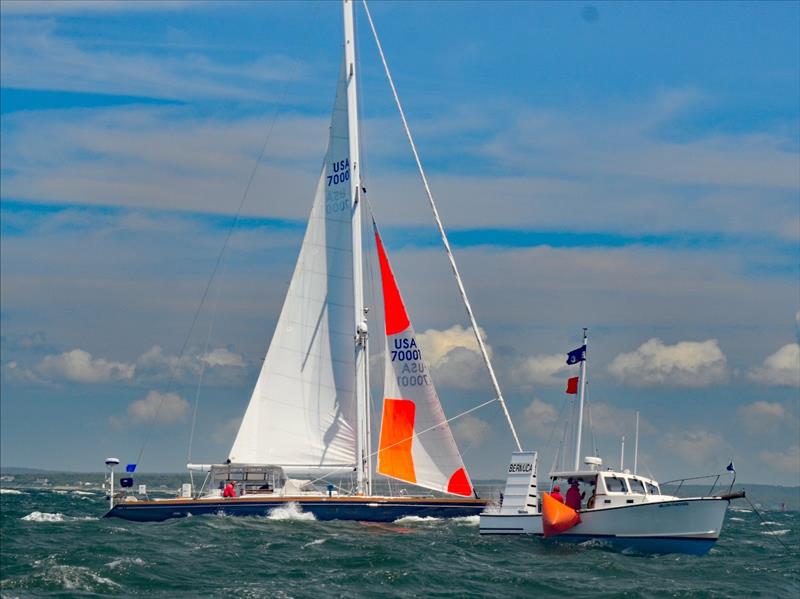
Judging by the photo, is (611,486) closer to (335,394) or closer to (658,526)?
(658,526)

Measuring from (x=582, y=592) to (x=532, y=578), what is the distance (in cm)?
207

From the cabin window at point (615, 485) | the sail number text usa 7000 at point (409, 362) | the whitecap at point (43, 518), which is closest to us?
Result: the cabin window at point (615, 485)

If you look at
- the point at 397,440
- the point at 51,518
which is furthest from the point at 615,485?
the point at 51,518

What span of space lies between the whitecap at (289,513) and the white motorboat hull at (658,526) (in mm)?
10568

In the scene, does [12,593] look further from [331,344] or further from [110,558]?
[331,344]

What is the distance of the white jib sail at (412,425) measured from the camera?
49.6 metres

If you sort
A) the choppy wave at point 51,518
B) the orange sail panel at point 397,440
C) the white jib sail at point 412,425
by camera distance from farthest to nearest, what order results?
the choppy wave at point 51,518 < the orange sail panel at point 397,440 < the white jib sail at point 412,425

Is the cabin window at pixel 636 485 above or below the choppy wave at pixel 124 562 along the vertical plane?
above

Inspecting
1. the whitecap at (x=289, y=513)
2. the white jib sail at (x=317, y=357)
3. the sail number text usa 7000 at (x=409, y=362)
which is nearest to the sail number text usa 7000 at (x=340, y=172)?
the white jib sail at (x=317, y=357)

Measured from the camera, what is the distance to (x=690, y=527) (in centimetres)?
4034

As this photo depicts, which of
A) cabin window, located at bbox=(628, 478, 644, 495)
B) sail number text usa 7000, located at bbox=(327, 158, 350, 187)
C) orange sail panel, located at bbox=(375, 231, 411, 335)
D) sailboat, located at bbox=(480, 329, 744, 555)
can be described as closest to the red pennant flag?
sailboat, located at bbox=(480, 329, 744, 555)

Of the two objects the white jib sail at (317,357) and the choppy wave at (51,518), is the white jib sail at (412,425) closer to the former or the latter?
the white jib sail at (317,357)

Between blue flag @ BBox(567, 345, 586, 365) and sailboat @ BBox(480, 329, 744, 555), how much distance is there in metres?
0.04

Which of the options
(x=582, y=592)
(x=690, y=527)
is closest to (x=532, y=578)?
(x=582, y=592)
